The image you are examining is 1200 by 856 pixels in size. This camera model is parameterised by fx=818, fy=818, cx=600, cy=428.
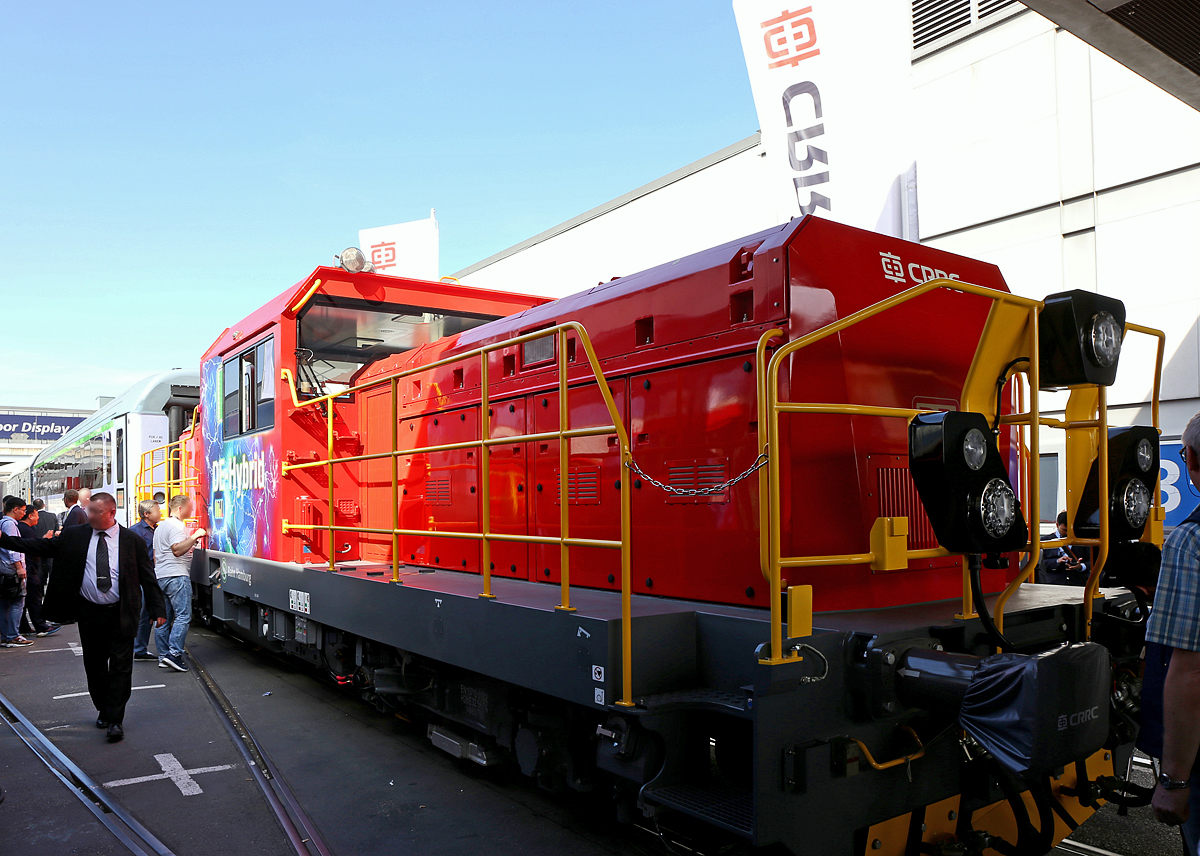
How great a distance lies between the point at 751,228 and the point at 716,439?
11319 mm

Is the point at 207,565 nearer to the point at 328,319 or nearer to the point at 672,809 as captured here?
the point at 328,319

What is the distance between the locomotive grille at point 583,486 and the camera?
402cm

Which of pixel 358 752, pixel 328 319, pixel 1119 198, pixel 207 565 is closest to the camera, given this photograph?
pixel 358 752

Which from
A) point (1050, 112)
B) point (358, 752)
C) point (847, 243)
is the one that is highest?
point (1050, 112)

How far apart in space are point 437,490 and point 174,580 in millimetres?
4056

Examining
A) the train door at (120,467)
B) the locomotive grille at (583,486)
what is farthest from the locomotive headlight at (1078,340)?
the train door at (120,467)

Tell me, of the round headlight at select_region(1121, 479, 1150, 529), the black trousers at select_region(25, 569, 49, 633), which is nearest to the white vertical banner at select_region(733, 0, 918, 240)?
the round headlight at select_region(1121, 479, 1150, 529)

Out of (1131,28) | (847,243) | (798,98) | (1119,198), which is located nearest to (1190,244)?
(1119,198)

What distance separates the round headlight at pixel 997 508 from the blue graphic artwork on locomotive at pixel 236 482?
4.97 meters

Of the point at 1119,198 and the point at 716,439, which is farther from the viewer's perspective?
the point at 1119,198

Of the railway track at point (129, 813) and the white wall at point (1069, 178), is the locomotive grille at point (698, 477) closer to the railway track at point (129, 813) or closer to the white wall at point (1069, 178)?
the railway track at point (129, 813)

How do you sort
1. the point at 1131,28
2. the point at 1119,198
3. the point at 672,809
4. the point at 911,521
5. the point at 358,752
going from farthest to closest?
the point at 1119,198 < the point at 358,752 < the point at 1131,28 < the point at 911,521 < the point at 672,809

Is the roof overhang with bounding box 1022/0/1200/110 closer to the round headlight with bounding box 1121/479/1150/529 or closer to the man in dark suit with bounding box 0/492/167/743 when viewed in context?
the round headlight with bounding box 1121/479/1150/529

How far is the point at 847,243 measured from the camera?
3449 millimetres
